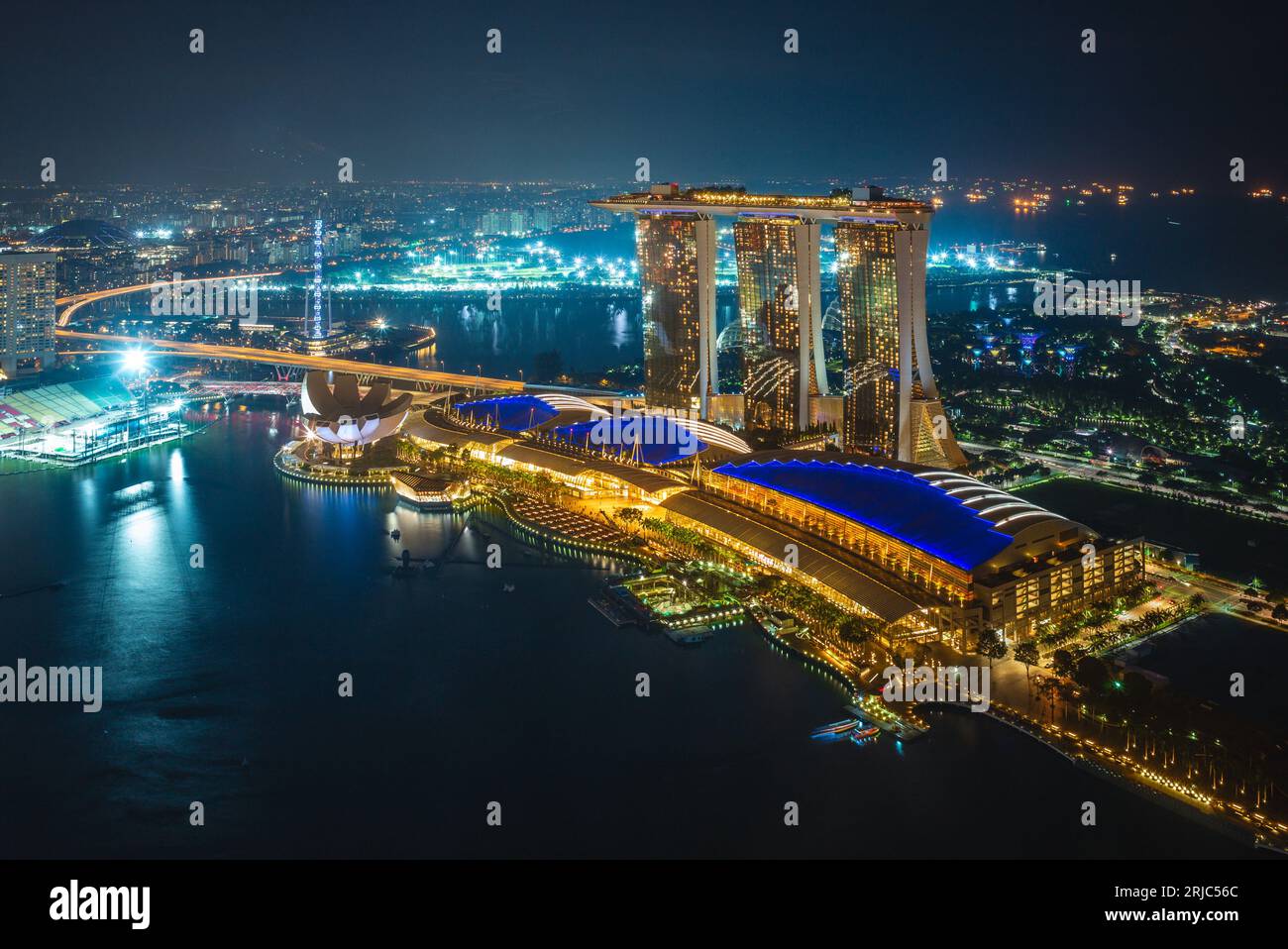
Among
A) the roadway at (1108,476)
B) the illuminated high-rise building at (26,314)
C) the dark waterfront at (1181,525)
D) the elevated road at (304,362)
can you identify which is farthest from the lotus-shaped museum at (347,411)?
the illuminated high-rise building at (26,314)

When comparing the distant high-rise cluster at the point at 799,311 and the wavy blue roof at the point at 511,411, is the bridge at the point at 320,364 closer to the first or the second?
the wavy blue roof at the point at 511,411

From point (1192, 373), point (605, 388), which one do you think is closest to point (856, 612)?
point (605, 388)

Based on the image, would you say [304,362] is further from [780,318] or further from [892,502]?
[892,502]

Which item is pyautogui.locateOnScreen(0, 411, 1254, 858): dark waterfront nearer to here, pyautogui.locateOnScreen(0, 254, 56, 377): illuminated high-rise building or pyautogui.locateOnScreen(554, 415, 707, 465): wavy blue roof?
pyautogui.locateOnScreen(554, 415, 707, 465): wavy blue roof

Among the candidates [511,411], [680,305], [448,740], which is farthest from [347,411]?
[448,740]

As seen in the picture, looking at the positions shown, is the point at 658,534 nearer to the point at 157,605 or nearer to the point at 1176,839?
the point at 157,605

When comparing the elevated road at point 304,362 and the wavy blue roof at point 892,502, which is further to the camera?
the elevated road at point 304,362
